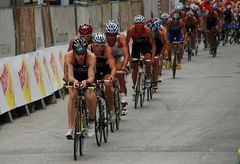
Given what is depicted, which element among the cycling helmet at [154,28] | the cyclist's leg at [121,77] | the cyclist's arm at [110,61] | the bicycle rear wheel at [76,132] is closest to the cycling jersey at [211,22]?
the cycling helmet at [154,28]

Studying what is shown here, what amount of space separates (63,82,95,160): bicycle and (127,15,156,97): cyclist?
6056mm

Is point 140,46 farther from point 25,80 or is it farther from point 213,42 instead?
point 213,42

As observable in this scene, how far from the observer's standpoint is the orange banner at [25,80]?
688 inches

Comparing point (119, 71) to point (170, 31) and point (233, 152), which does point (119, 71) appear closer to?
point (233, 152)

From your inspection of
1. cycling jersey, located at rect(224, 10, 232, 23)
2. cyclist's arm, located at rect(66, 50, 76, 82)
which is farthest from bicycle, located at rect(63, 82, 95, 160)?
cycling jersey, located at rect(224, 10, 232, 23)

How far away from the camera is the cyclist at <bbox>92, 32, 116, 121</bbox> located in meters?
14.0

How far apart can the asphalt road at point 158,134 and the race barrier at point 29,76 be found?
398 millimetres

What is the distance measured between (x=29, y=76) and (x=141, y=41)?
8.64 ft

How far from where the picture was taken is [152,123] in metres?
16.0

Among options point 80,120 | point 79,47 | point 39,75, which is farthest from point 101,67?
point 39,75

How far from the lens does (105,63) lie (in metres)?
14.7

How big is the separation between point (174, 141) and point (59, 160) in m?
2.25

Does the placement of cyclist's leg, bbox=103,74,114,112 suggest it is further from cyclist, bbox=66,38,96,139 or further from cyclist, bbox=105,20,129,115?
cyclist, bbox=66,38,96,139

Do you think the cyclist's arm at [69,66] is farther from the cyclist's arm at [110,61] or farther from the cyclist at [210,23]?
the cyclist at [210,23]
